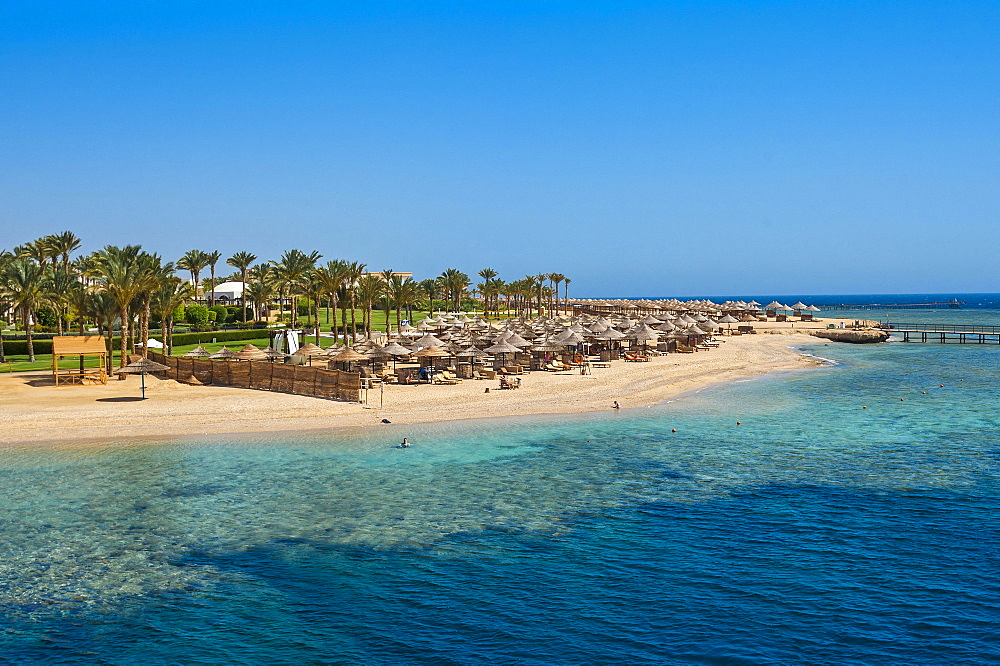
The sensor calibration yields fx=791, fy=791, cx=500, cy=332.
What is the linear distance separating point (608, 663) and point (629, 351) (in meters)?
47.8

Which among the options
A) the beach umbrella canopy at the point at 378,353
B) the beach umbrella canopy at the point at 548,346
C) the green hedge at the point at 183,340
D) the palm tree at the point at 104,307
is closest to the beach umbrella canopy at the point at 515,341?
the beach umbrella canopy at the point at 548,346

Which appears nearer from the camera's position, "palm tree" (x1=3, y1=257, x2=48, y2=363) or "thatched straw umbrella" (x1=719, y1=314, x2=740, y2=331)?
"palm tree" (x1=3, y1=257, x2=48, y2=363)

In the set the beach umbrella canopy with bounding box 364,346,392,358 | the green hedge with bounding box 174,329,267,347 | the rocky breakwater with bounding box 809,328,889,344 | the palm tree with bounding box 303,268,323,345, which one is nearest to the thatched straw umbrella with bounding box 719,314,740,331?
the rocky breakwater with bounding box 809,328,889,344

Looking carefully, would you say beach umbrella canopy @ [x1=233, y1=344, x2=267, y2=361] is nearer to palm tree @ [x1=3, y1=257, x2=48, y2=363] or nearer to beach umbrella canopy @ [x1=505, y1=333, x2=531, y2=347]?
beach umbrella canopy @ [x1=505, y1=333, x2=531, y2=347]

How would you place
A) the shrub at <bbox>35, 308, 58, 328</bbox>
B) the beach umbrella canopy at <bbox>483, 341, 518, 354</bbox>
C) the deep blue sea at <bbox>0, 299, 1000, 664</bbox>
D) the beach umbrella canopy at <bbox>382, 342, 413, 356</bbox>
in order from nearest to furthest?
the deep blue sea at <bbox>0, 299, 1000, 664</bbox>
the beach umbrella canopy at <bbox>382, 342, 413, 356</bbox>
the beach umbrella canopy at <bbox>483, 341, 518, 354</bbox>
the shrub at <bbox>35, 308, 58, 328</bbox>

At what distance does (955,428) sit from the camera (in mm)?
30094

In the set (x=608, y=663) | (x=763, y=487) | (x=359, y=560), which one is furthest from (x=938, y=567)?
(x=359, y=560)

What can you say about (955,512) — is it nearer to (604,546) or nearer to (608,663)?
(604,546)

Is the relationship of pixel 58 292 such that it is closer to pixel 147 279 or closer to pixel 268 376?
pixel 147 279

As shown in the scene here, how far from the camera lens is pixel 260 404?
32531mm

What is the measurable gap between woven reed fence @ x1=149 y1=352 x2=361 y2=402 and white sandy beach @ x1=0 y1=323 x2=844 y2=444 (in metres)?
0.78

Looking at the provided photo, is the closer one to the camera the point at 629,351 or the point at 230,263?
the point at 629,351

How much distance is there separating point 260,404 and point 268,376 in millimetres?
4349

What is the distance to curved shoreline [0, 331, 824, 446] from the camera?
28.1m
